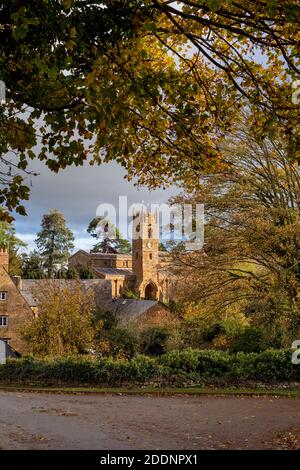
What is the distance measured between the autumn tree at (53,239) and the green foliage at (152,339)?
43.8 m

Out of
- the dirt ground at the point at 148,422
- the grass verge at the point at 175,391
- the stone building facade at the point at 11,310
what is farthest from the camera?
the stone building facade at the point at 11,310

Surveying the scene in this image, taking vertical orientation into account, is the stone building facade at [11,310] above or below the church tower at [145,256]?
below

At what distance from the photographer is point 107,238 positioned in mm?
102312

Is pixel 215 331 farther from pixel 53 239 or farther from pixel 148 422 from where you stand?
pixel 53 239

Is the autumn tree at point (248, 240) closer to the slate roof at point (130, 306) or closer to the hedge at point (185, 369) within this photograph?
the hedge at point (185, 369)

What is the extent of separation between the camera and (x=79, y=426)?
13133 mm

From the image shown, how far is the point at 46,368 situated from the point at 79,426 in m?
13.1

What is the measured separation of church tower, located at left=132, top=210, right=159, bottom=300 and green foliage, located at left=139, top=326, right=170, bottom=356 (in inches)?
1470

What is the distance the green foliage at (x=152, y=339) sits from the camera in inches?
1567

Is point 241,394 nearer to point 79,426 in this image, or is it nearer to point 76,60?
point 79,426

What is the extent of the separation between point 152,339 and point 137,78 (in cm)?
3460

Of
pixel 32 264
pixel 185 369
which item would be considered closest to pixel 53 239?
pixel 32 264

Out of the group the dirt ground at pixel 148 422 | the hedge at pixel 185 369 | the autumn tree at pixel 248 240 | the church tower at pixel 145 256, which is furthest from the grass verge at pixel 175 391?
the church tower at pixel 145 256

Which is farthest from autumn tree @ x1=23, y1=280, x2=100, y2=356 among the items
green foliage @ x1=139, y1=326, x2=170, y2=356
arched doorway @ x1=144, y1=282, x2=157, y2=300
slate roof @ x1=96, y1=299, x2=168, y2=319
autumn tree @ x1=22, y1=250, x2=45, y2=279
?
arched doorway @ x1=144, y1=282, x2=157, y2=300
